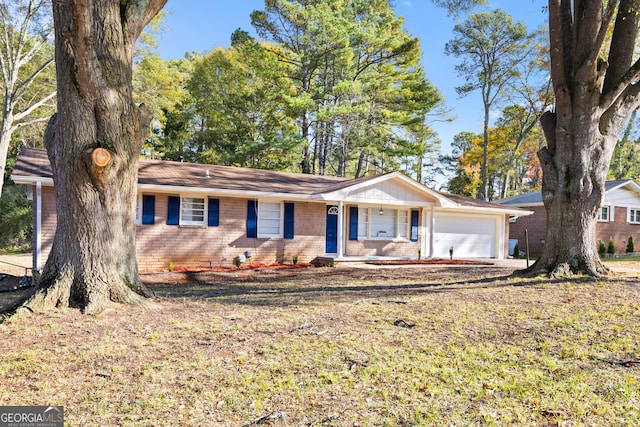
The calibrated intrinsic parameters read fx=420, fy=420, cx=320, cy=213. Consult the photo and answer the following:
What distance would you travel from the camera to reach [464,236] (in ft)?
61.4

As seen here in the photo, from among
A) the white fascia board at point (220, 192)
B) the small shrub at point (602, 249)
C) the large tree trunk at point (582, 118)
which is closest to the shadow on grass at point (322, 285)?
the large tree trunk at point (582, 118)

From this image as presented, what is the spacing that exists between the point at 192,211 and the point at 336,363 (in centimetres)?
1031

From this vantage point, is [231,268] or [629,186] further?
[629,186]

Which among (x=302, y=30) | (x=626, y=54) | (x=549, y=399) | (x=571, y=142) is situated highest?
(x=302, y=30)

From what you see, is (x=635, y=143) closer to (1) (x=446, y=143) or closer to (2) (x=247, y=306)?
(1) (x=446, y=143)

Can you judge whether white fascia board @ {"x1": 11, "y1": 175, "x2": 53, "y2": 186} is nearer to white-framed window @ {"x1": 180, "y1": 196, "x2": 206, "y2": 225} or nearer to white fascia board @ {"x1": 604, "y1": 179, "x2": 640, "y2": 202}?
white-framed window @ {"x1": 180, "y1": 196, "x2": 206, "y2": 225}

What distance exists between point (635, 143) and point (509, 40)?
1980cm

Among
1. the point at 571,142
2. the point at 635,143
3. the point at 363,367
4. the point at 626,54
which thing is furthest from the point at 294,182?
the point at 635,143

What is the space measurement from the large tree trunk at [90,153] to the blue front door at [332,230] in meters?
9.90

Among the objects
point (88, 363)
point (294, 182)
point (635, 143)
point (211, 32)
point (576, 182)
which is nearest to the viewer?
point (88, 363)

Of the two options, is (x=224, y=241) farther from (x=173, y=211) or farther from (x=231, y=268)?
(x=173, y=211)

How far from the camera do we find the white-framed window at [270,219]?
14625mm

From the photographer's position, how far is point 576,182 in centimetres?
985

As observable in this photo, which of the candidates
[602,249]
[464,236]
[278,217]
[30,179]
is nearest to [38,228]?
[30,179]
